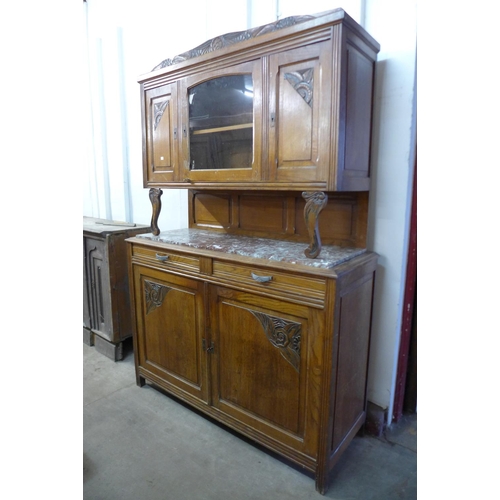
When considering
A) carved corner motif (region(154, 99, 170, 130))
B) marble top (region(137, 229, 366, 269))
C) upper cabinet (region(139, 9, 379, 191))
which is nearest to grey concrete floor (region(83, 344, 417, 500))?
marble top (region(137, 229, 366, 269))

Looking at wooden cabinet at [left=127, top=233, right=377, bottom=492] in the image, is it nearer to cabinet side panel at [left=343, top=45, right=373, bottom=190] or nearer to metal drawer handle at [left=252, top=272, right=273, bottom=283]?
metal drawer handle at [left=252, top=272, right=273, bottom=283]

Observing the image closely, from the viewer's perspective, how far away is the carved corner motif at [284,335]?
4.66 feet

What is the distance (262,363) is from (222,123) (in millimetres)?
1179

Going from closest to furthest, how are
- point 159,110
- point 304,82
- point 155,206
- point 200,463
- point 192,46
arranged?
1. point 304,82
2. point 200,463
3. point 159,110
4. point 155,206
5. point 192,46

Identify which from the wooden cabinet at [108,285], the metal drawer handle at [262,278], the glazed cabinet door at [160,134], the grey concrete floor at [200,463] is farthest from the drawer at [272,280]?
the wooden cabinet at [108,285]

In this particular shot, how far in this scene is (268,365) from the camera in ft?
5.01

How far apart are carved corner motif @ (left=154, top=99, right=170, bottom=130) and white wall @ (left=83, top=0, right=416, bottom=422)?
2.23 feet

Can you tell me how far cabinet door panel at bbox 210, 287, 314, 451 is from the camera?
143 cm

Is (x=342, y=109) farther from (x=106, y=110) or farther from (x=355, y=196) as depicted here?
(x=106, y=110)

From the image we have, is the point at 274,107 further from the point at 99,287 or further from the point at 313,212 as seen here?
the point at 99,287

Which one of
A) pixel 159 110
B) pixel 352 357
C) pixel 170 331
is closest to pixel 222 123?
pixel 159 110

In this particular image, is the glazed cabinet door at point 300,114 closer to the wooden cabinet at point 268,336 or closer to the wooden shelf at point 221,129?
the wooden shelf at point 221,129

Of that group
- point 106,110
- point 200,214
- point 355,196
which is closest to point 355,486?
point 355,196
